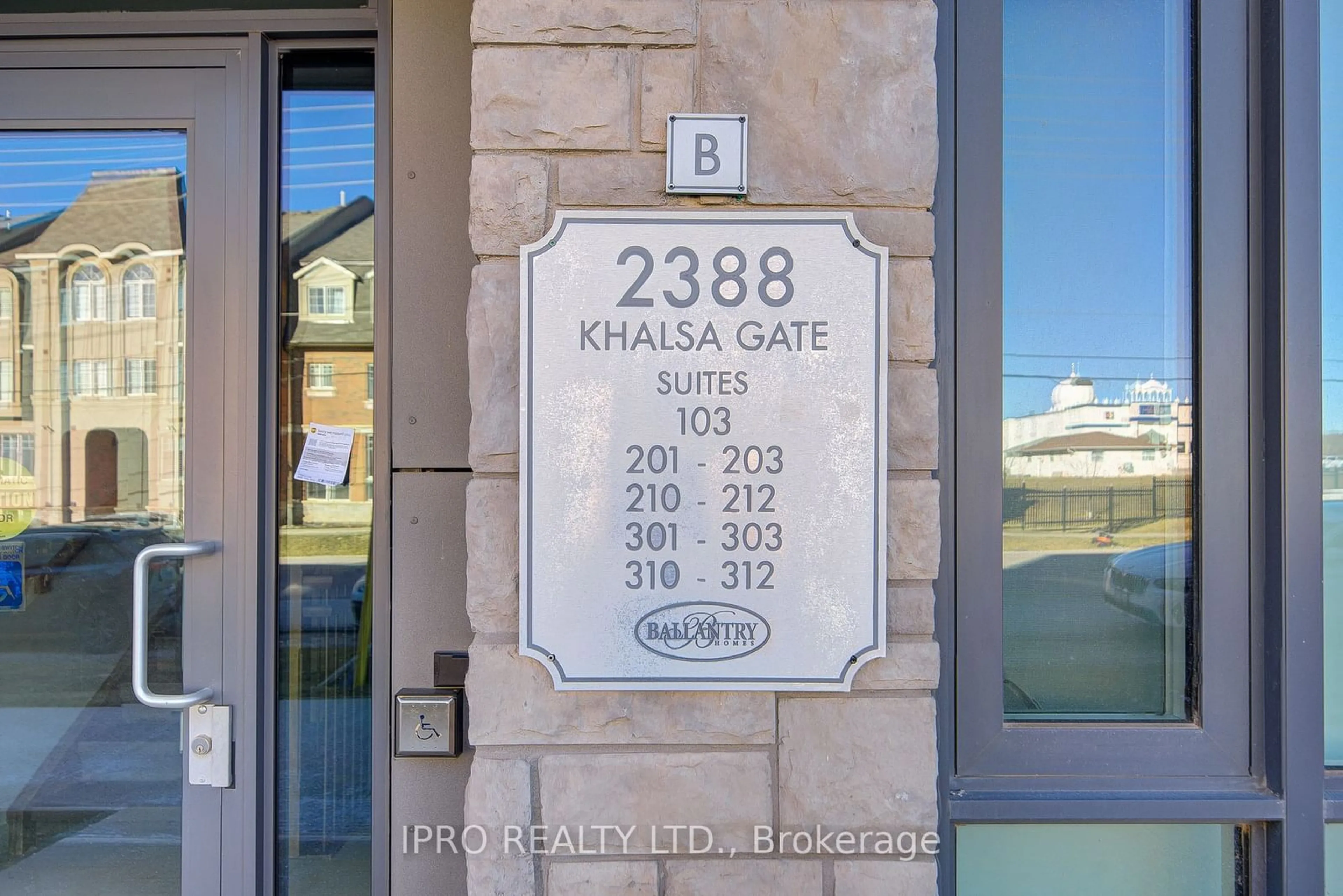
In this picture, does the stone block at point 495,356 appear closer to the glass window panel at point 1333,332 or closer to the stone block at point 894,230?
the stone block at point 894,230

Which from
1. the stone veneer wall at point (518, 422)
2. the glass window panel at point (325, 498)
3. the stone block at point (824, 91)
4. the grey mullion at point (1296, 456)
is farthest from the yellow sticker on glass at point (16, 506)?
the grey mullion at point (1296, 456)

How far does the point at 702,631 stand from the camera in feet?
4.91

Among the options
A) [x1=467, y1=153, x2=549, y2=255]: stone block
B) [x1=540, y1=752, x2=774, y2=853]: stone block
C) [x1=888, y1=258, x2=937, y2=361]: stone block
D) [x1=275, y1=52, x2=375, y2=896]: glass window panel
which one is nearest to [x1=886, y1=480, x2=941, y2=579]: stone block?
[x1=888, y1=258, x2=937, y2=361]: stone block

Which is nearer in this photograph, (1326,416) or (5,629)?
(1326,416)

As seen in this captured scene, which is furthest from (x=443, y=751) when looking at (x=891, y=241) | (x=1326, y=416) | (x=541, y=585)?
(x=1326, y=416)

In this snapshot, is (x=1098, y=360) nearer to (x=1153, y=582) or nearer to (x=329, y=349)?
(x=1153, y=582)

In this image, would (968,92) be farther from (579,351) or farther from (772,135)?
(579,351)

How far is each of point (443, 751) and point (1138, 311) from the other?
1.82 m

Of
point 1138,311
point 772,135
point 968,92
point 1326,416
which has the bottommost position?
point 1326,416

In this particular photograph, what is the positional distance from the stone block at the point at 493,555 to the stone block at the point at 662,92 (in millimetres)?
722

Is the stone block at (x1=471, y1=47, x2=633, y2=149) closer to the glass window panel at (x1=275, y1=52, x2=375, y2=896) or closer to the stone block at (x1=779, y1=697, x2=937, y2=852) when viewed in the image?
the glass window panel at (x1=275, y1=52, x2=375, y2=896)

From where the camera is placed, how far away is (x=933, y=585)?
1.66 m

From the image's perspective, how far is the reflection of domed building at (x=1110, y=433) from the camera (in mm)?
1773

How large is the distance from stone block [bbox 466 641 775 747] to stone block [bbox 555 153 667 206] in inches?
34.2
